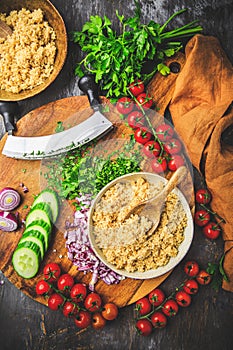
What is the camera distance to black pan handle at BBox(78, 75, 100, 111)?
3.28 m

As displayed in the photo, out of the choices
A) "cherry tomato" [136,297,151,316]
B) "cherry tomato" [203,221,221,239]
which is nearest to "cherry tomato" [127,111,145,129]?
"cherry tomato" [203,221,221,239]

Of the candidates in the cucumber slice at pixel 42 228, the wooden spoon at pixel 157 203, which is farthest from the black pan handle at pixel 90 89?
the cucumber slice at pixel 42 228

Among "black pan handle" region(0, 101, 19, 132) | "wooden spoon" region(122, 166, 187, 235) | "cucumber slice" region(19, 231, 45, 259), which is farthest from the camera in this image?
"black pan handle" region(0, 101, 19, 132)

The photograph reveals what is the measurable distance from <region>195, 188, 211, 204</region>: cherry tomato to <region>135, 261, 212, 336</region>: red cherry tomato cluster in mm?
462

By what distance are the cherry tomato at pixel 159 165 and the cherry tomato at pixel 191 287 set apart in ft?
2.78

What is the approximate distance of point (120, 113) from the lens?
3.35 metres

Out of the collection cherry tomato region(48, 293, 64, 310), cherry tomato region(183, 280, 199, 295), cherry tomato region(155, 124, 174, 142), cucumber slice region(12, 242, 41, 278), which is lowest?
cherry tomato region(183, 280, 199, 295)

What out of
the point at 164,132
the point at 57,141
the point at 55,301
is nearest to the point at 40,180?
the point at 57,141

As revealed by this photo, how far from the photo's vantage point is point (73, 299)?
10.4ft

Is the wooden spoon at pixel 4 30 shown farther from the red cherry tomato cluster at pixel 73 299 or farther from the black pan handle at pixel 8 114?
the red cherry tomato cluster at pixel 73 299

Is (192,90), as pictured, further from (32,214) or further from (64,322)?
(64,322)

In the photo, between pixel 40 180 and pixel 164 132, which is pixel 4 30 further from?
pixel 164 132

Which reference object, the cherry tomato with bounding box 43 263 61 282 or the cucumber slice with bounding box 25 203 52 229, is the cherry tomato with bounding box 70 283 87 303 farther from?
the cucumber slice with bounding box 25 203 52 229

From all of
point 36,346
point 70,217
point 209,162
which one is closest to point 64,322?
point 36,346
